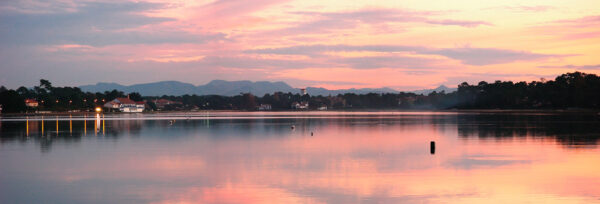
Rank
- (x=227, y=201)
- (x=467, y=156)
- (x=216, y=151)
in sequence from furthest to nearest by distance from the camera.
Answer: (x=216, y=151)
(x=467, y=156)
(x=227, y=201)

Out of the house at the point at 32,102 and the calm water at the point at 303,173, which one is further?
the house at the point at 32,102

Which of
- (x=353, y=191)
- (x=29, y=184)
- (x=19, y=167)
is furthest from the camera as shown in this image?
(x=19, y=167)

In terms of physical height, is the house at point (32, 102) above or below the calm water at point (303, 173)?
above

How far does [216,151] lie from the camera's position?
1326 inches

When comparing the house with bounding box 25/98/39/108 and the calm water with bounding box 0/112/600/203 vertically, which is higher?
the house with bounding box 25/98/39/108

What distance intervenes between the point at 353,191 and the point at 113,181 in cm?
878

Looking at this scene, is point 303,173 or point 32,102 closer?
point 303,173

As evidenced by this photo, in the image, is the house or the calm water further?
the house

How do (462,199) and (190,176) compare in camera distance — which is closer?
(462,199)

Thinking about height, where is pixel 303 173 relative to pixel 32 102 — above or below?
below

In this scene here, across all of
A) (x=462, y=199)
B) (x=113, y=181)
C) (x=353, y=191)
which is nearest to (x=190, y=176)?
(x=113, y=181)

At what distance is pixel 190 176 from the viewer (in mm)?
22359

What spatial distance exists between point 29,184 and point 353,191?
37.0 ft

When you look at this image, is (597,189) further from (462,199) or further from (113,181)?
(113,181)
